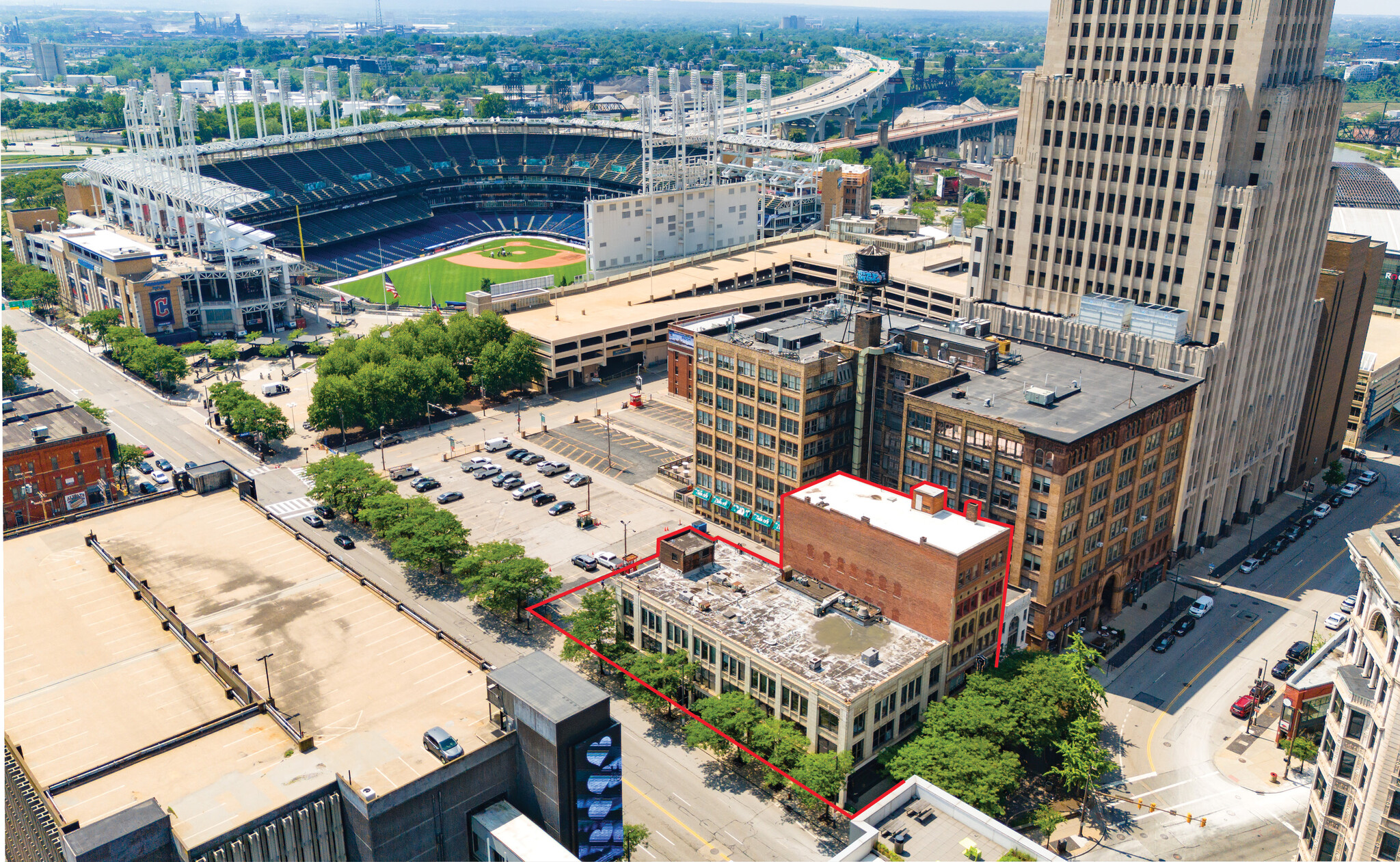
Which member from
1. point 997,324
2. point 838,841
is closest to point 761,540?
point 997,324

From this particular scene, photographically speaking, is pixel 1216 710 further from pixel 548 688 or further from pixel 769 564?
pixel 548 688

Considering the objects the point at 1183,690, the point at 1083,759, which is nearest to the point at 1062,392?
the point at 1183,690

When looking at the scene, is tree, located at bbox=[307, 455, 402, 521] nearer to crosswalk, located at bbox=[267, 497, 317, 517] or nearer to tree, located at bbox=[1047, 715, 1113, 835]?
crosswalk, located at bbox=[267, 497, 317, 517]

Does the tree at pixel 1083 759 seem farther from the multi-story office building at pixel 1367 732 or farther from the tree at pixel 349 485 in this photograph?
the tree at pixel 349 485

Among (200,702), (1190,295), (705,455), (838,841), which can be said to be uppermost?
(1190,295)

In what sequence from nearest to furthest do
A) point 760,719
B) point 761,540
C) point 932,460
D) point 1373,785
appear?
point 1373,785
point 760,719
point 932,460
point 761,540

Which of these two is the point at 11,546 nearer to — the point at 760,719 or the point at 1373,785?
A: the point at 760,719

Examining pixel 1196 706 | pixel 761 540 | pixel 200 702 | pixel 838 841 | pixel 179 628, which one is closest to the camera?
pixel 200 702
